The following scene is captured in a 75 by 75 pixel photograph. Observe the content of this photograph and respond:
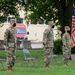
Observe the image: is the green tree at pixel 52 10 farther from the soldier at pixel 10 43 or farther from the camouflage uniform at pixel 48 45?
the soldier at pixel 10 43

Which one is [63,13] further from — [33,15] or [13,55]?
[13,55]

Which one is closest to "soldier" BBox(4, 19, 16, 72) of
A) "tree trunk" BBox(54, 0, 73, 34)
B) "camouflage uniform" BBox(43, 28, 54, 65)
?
"camouflage uniform" BBox(43, 28, 54, 65)

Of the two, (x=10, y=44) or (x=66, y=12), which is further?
(x=66, y=12)

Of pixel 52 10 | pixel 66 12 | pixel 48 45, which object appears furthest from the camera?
pixel 52 10

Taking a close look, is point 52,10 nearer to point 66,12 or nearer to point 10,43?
point 66,12

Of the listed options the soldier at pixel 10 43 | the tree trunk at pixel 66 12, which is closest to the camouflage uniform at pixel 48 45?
the soldier at pixel 10 43

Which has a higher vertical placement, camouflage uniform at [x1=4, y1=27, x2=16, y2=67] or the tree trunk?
the tree trunk

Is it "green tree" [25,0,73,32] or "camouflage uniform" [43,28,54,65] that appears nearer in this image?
"camouflage uniform" [43,28,54,65]

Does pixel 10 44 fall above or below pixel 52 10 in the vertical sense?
below

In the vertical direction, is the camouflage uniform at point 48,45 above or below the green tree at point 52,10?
below

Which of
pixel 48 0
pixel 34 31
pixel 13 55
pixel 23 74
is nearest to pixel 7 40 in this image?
pixel 13 55

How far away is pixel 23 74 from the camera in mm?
14461

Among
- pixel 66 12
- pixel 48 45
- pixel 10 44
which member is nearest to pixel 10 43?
pixel 10 44

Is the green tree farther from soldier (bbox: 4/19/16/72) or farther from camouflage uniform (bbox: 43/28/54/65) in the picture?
soldier (bbox: 4/19/16/72)
